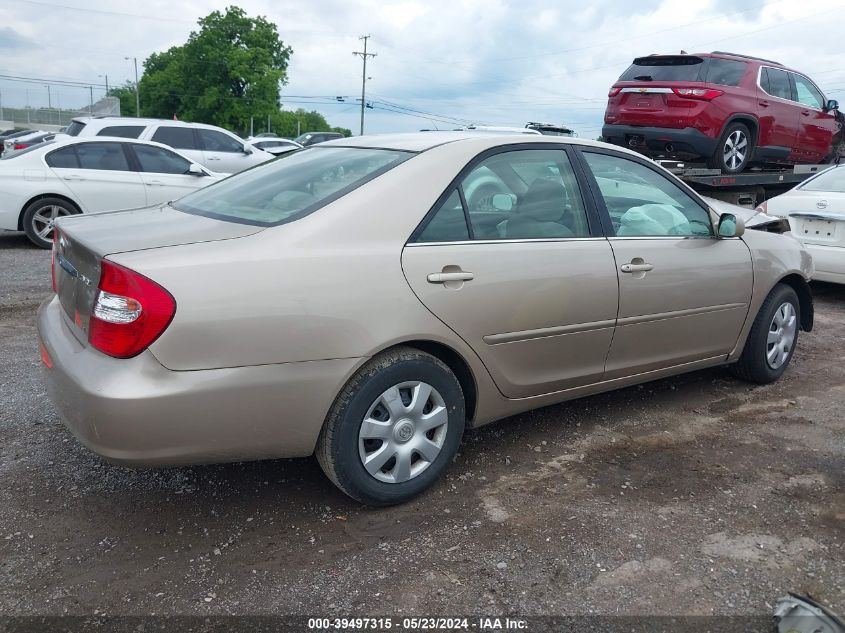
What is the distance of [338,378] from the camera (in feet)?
9.05

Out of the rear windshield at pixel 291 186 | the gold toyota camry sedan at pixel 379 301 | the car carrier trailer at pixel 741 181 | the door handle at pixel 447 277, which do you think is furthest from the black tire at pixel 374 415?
the car carrier trailer at pixel 741 181

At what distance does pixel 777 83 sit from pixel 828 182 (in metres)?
2.77

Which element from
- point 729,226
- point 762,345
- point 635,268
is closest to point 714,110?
point 762,345

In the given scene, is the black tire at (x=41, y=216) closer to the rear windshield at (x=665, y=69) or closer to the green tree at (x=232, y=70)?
the rear windshield at (x=665, y=69)

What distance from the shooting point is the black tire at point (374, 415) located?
2832 millimetres

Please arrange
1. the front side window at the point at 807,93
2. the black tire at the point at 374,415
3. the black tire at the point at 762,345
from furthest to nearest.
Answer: the front side window at the point at 807,93, the black tire at the point at 762,345, the black tire at the point at 374,415

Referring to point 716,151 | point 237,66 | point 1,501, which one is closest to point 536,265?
point 1,501

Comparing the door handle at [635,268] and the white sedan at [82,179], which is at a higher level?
the door handle at [635,268]

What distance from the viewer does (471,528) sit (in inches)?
116

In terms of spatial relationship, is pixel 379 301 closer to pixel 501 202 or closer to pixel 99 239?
pixel 501 202

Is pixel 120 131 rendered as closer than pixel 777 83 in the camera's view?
No

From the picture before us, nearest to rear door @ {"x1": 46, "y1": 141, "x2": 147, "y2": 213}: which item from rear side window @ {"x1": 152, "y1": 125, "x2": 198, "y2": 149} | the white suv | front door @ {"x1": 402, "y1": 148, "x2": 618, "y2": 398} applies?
the white suv

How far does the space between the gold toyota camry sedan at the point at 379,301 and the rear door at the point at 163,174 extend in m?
6.34

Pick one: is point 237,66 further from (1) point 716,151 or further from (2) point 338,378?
(2) point 338,378
